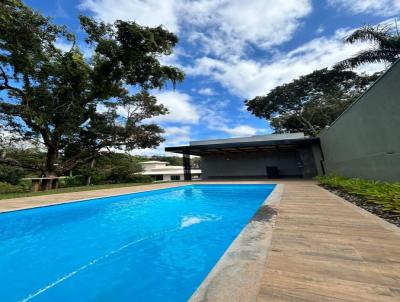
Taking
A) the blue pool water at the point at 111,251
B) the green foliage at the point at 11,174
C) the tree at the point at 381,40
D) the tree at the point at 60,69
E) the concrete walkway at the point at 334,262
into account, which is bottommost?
the blue pool water at the point at 111,251

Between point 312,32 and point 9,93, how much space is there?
1851cm

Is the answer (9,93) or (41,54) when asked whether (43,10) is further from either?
(9,93)

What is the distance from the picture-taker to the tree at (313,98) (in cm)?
1822

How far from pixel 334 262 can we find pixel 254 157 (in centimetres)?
1780

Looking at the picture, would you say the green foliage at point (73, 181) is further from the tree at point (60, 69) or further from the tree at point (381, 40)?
the tree at point (381, 40)

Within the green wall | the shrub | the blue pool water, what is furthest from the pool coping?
the shrub

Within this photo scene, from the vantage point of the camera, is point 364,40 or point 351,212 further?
point 364,40

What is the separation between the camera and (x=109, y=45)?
11.2 meters

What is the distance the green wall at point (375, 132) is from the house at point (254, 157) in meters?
6.62

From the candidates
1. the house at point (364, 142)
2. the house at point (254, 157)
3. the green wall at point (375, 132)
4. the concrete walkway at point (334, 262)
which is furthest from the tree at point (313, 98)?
the concrete walkway at point (334, 262)

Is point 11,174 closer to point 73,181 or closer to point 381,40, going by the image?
point 73,181

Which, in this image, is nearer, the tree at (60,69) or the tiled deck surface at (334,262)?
the tiled deck surface at (334,262)

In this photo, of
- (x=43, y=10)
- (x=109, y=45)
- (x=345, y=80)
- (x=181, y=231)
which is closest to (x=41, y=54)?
(x=43, y=10)

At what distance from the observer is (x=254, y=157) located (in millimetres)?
19234
